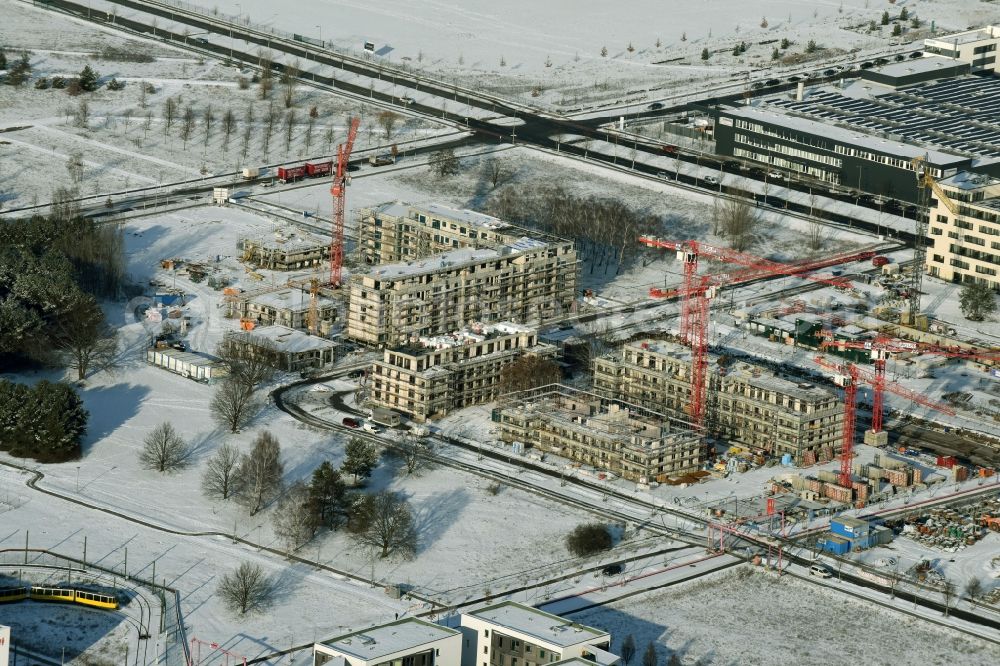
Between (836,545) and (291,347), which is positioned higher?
(291,347)

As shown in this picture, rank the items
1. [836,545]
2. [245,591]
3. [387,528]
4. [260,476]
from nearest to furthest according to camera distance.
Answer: [245,591], [387,528], [836,545], [260,476]

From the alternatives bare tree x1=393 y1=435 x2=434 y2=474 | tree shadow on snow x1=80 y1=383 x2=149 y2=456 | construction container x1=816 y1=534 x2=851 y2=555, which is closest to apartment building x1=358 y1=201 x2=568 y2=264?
bare tree x1=393 y1=435 x2=434 y2=474

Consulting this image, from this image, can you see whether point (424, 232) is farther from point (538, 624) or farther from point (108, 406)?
point (538, 624)

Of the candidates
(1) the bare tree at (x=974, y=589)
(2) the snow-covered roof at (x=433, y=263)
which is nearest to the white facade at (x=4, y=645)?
(1) the bare tree at (x=974, y=589)

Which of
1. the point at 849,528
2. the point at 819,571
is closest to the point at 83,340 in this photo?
the point at 849,528

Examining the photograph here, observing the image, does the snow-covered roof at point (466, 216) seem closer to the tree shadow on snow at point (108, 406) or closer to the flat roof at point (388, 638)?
the tree shadow on snow at point (108, 406)

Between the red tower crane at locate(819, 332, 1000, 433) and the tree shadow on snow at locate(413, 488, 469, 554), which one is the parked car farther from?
the red tower crane at locate(819, 332, 1000, 433)
